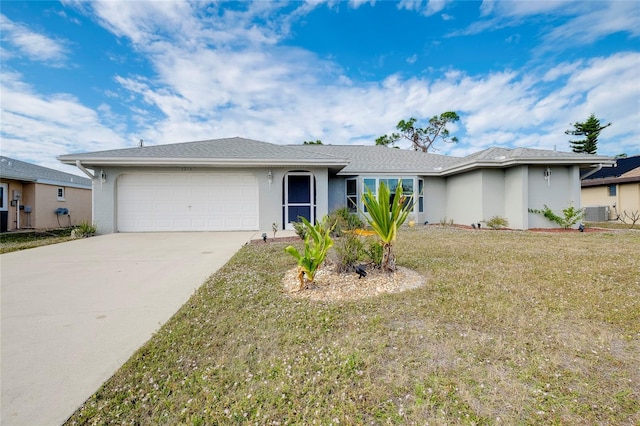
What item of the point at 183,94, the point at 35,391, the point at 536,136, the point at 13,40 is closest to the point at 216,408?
the point at 35,391

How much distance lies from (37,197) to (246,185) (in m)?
12.0

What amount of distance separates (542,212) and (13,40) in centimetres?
2031

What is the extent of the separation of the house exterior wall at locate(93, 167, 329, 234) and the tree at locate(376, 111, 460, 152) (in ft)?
69.5

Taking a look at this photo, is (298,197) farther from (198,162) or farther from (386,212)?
(386,212)

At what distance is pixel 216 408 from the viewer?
1.79 metres

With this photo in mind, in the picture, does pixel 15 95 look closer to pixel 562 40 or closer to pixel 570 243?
pixel 570 243

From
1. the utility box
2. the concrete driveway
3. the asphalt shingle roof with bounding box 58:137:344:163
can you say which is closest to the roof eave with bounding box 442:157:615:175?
the asphalt shingle roof with bounding box 58:137:344:163

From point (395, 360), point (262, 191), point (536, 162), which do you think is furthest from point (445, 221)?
point (395, 360)

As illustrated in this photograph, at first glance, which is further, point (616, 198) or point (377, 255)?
point (616, 198)

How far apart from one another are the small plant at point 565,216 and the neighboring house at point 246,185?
226mm

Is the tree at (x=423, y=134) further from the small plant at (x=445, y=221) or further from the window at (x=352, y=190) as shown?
the window at (x=352, y=190)

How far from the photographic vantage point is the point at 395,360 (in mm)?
2283

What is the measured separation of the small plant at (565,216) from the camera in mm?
10859

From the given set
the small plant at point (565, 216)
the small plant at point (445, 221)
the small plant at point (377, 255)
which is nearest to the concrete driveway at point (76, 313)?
the small plant at point (377, 255)
